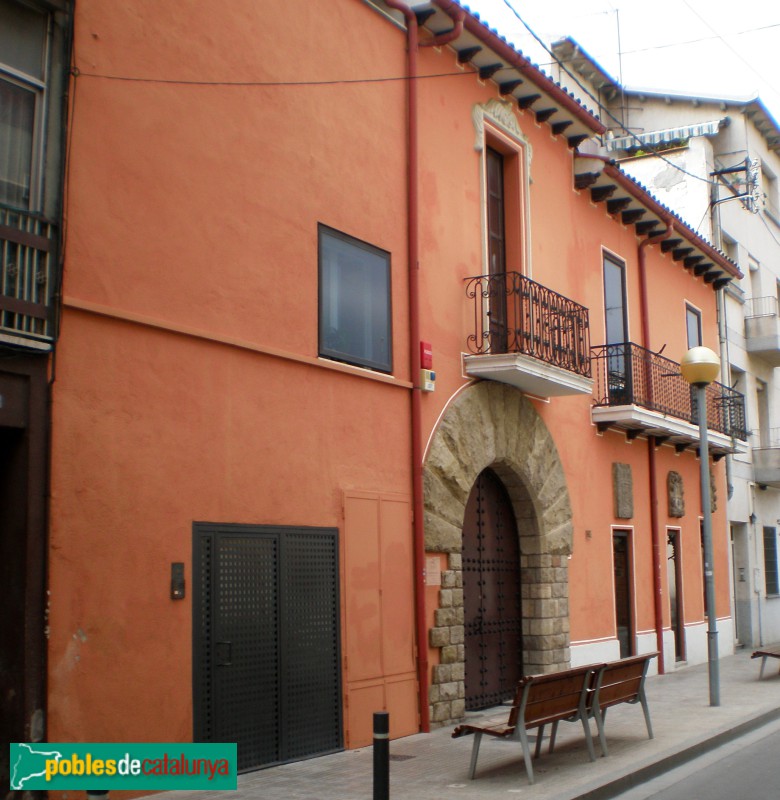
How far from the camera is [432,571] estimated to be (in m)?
11.5

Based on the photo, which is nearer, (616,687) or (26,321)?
(26,321)

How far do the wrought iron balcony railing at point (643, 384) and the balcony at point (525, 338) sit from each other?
6.99 ft

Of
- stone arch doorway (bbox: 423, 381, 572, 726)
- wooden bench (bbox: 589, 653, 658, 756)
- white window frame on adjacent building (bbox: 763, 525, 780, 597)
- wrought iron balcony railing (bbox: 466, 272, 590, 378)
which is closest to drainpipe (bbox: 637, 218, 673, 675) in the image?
stone arch doorway (bbox: 423, 381, 572, 726)

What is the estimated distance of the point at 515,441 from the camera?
1346 centimetres

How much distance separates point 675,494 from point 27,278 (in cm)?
1362

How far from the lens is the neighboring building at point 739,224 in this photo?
75.2 feet

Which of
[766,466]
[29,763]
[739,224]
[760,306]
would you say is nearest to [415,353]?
[29,763]

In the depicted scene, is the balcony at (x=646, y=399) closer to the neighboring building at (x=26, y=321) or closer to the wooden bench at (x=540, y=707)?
the wooden bench at (x=540, y=707)

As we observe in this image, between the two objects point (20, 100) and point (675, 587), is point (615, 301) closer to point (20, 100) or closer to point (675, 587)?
point (675, 587)

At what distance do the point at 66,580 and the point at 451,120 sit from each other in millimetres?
7723

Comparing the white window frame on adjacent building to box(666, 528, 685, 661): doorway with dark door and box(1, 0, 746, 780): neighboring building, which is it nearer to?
box(666, 528, 685, 661): doorway with dark door

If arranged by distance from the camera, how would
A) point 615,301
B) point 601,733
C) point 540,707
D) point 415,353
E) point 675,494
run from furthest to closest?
point 675,494 → point 615,301 → point 415,353 → point 601,733 → point 540,707

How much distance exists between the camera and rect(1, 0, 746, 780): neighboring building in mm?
7965

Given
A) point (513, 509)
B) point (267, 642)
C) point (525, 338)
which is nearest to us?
point (267, 642)
